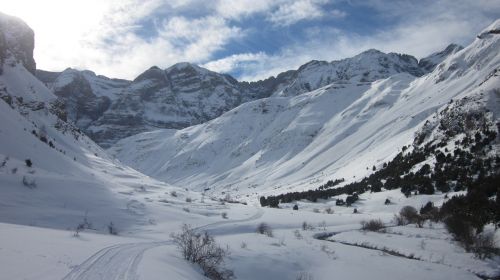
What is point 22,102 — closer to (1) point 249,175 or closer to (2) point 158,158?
(1) point 249,175

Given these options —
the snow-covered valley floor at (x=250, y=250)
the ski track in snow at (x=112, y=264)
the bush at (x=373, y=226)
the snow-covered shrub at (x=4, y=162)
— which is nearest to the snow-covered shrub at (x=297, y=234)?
the snow-covered valley floor at (x=250, y=250)

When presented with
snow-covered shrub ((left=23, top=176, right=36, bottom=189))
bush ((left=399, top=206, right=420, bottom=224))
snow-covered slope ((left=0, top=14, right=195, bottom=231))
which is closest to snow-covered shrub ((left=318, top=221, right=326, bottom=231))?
bush ((left=399, top=206, right=420, bottom=224))

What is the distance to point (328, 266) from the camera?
21766 mm

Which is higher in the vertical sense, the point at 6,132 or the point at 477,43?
the point at 477,43

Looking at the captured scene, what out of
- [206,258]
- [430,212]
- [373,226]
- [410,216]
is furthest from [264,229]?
[430,212]

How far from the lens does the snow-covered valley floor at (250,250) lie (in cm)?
1352

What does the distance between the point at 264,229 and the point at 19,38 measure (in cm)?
5770

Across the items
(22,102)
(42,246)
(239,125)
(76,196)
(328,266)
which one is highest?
(239,125)

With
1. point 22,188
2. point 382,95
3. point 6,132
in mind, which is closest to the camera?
point 22,188

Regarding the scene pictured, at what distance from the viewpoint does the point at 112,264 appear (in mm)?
14430

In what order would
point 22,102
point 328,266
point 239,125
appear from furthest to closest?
point 239,125, point 22,102, point 328,266

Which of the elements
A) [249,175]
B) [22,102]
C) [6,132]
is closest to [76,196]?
[6,132]

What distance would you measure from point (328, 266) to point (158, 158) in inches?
6792

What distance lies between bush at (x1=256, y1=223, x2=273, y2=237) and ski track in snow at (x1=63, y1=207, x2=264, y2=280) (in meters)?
10.7
